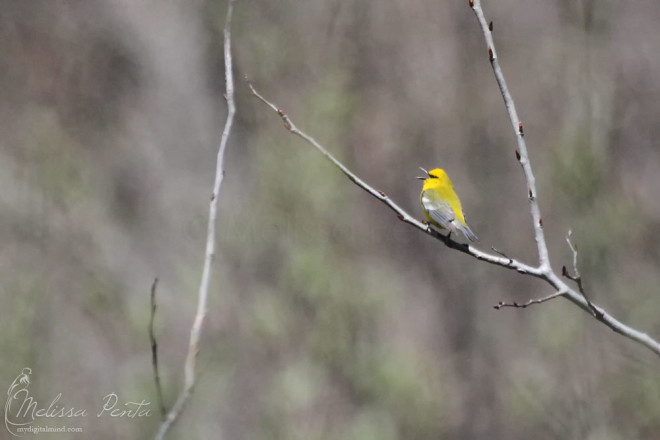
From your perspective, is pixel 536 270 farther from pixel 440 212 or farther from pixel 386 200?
pixel 440 212

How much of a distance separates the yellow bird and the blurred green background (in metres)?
3.75

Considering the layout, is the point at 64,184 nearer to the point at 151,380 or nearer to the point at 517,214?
the point at 151,380

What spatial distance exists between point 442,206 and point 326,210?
15.5 ft

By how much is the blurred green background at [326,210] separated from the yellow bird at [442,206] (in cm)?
375

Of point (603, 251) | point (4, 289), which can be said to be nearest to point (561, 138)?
point (603, 251)

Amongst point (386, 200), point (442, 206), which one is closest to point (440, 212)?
point (442, 206)

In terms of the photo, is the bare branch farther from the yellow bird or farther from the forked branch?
the yellow bird

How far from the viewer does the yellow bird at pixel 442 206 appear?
3.68m

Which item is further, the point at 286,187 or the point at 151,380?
the point at 286,187

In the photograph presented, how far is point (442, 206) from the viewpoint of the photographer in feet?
12.7

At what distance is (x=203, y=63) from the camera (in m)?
9.51

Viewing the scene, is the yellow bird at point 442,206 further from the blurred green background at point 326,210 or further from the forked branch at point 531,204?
the blurred green background at point 326,210

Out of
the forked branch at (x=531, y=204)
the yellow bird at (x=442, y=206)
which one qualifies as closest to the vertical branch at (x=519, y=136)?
the forked branch at (x=531, y=204)

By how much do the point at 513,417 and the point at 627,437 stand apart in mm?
1510
